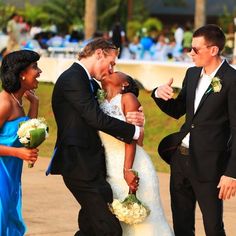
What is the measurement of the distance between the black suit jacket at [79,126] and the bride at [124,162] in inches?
5.7

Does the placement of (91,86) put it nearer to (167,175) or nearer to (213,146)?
(213,146)

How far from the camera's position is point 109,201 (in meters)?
6.95

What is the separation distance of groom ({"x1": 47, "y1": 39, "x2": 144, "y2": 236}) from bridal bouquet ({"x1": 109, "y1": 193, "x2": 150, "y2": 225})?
0.17 ft

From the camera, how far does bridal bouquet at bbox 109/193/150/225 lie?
684 cm

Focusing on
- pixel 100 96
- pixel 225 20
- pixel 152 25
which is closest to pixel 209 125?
pixel 100 96

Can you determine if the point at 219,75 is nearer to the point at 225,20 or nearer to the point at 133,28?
the point at 133,28

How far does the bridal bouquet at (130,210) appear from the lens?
6.84 metres

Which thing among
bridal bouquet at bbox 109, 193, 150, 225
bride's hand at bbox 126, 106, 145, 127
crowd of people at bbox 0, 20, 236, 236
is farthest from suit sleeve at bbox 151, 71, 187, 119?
bridal bouquet at bbox 109, 193, 150, 225

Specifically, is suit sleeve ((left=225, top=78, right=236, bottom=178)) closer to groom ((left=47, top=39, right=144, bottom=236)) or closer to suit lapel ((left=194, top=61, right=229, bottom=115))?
suit lapel ((left=194, top=61, right=229, bottom=115))

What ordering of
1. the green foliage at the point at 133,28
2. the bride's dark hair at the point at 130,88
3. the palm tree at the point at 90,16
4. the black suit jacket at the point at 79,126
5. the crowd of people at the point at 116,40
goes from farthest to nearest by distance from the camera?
1. the green foliage at the point at 133,28
2. the palm tree at the point at 90,16
3. the crowd of people at the point at 116,40
4. the bride's dark hair at the point at 130,88
5. the black suit jacket at the point at 79,126

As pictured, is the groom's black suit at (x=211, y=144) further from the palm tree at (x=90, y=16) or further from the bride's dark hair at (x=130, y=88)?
the palm tree at (x=90, y=16)

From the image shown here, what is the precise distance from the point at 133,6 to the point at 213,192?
46.3 metres

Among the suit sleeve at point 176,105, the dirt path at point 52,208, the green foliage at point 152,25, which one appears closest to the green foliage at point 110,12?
the green foliage at point 152,25

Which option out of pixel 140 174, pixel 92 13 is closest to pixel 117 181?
pixel 140 174
